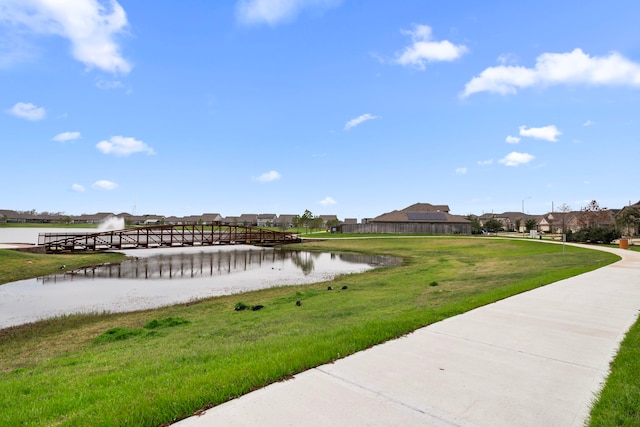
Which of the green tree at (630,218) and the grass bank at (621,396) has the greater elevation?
the green tree at (630,218)

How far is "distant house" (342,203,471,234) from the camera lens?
76.8 m

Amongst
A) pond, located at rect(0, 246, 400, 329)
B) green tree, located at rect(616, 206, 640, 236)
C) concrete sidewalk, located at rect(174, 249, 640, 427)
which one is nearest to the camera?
concrete sidewalk, located at rect(174, 249, 640, 427)

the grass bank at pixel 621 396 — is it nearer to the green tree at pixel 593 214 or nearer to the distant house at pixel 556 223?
the green tree at pixel 593 214

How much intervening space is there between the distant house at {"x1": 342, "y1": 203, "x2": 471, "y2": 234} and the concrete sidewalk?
71.7 meters

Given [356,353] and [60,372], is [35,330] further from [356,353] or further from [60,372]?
[356,353]

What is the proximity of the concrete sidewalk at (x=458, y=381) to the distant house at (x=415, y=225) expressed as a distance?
71682 mm

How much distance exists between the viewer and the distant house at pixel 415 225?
76750mm

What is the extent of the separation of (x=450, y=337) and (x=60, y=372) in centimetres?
730

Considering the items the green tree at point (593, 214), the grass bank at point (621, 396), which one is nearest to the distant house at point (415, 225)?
the green tree at point (593, 214)

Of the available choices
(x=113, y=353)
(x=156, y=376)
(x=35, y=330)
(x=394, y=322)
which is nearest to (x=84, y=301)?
(x=35, y=330)

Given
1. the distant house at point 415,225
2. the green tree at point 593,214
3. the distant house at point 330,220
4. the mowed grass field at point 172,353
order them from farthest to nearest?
the distant house at point 330,220, the distant house at point 415,225, the green tree at point 593,214, the mowed grass field at point 172,353

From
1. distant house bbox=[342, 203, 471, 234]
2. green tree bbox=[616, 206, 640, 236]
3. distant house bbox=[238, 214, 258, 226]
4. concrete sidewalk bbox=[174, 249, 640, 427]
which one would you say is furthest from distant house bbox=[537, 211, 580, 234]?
distant house bbox=[238, 214, 258, 226]

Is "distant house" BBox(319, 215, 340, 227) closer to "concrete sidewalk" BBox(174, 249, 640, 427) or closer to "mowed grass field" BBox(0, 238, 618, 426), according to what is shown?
"mowed grass field" BBox(0, 238, 618, 426)

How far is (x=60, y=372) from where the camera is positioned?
6.73m
